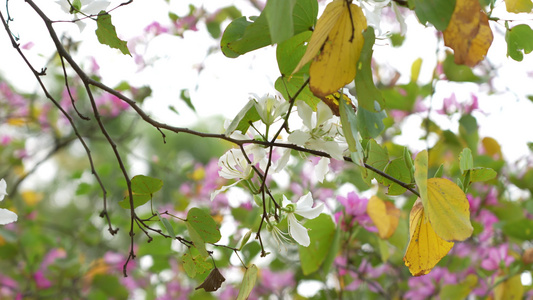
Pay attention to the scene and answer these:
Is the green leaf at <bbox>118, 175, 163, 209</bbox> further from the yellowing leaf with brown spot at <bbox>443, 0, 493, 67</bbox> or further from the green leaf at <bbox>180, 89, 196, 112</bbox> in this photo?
the green leaf at <bbox>180, 89, 196, 112</bbox>

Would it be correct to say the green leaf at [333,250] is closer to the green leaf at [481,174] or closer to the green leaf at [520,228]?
the green leaf at [481,174]

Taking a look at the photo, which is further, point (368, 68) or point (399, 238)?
point (399, 238)

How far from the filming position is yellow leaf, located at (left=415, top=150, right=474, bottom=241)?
1.18 ft

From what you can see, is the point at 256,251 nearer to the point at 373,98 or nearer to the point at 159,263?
the point at 159,263

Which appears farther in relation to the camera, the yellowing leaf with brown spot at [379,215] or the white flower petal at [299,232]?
the yellowing leaf with brown spot at [379,215]

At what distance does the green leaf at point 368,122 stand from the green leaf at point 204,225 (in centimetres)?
21

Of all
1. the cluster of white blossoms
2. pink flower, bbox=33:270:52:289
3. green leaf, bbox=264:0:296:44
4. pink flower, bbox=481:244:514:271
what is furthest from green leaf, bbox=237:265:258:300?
pink flower, bbox=33:270:52:289

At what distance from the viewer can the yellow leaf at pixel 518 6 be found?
16.2 inches

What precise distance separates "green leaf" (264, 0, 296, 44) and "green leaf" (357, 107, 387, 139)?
90mm

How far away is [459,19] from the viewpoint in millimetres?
304

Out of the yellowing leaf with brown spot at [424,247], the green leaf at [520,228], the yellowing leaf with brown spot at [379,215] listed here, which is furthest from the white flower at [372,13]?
the green leaf at [520,228]

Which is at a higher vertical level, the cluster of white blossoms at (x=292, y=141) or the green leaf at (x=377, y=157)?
the cluster of white blossoms at (x=292, y=141)

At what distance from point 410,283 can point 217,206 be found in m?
0.53

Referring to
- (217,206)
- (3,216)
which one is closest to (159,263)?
(217,206)
